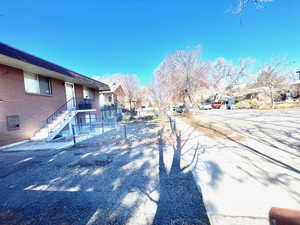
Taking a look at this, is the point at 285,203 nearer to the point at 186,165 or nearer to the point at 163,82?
the point at 186,165

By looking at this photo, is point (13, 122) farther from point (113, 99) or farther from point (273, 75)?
point (273, 75)

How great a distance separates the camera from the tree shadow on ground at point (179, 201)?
1971 millimetres

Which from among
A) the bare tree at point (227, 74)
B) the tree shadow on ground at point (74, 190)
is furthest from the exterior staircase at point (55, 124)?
the bare tree at point (227, 74)

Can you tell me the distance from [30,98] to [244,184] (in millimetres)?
11159

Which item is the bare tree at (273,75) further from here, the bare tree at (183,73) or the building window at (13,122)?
the building window at (13,122)

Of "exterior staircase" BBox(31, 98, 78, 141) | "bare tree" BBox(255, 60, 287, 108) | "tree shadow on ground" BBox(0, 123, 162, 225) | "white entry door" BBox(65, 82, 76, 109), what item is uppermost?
"bare tree" BBox(255, 60, 287, 108)

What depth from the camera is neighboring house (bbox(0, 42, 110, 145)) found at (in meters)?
7.16

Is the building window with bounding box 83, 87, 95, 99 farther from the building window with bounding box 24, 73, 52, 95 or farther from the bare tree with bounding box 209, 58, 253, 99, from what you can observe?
the bare tree with bounding box 209, 58, 253, 99

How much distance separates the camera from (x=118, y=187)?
2908 mm

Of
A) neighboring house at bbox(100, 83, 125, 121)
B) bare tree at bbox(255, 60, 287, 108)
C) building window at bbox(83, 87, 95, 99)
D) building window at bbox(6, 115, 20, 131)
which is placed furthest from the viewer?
bare tree at bbox(255, 60, 287, 108)

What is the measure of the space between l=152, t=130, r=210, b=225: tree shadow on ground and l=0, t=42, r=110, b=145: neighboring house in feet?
27.1

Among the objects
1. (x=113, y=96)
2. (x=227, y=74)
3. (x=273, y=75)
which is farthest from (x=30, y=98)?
(x=227, y=74)

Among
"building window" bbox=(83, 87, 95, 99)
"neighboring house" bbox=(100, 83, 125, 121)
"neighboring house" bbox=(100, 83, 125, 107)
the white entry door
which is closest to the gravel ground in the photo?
the white entry door

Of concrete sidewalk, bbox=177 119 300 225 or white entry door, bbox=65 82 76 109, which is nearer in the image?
concrete sidewalk, bbox=177 119 300 225
